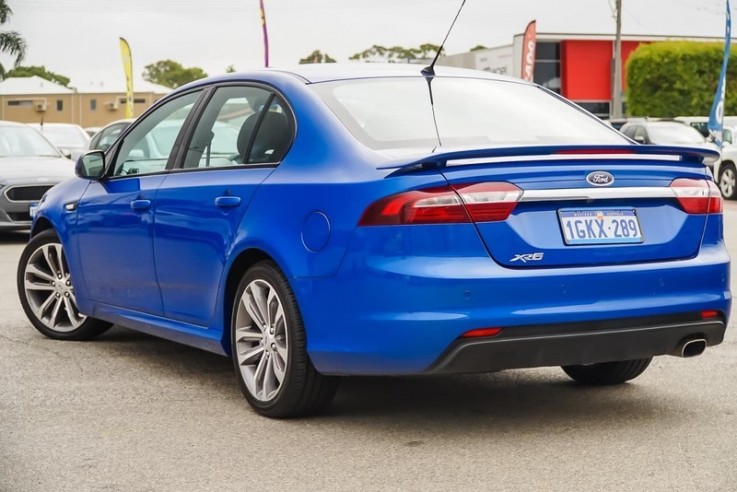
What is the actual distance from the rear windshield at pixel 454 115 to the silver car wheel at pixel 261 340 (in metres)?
0.84

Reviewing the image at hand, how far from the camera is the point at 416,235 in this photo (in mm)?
5078

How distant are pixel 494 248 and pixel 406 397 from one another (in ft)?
4.86

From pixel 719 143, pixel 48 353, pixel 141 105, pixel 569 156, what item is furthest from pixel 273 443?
pixel 141 105

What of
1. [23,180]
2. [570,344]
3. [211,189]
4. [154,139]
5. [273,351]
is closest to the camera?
[570,344]

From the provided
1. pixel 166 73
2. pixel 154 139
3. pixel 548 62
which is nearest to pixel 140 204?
pixel 154 139

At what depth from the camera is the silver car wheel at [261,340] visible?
226 inches

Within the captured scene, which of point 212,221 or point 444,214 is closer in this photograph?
point 444,214

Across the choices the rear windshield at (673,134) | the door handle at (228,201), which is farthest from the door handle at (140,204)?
the rear windshield at (673,134)

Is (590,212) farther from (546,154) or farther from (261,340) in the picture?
(261,340)

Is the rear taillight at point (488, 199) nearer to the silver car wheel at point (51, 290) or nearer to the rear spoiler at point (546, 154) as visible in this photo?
the rear spoiler at point (546, 154)

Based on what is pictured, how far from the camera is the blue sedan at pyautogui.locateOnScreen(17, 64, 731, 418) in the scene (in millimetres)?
5090

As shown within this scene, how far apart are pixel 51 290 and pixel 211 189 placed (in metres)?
2.53

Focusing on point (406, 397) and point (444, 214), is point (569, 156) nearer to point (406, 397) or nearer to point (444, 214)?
point (444, 214)

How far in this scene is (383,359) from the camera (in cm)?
520
